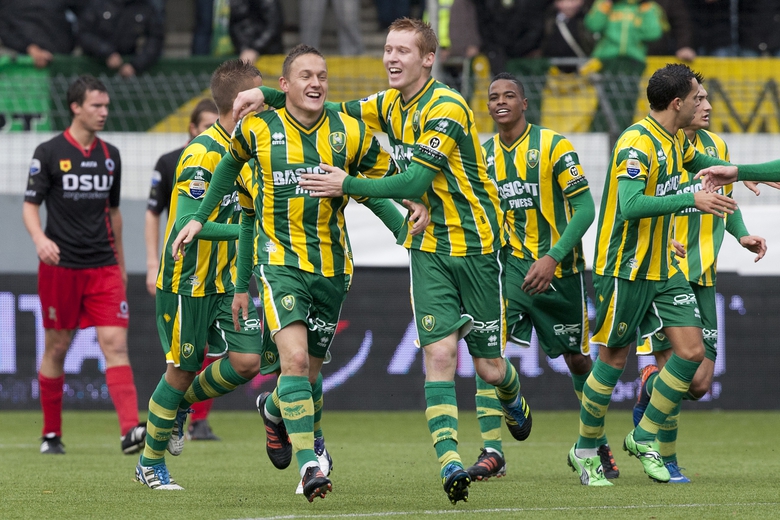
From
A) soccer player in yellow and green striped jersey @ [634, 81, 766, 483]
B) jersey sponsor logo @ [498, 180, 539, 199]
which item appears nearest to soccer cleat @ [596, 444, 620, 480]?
soccer player in yellow and green striped jersey @ [634, 81, 766, 483]

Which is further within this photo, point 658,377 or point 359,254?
point 359,254

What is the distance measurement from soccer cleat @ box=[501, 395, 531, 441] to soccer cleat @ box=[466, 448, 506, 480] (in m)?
0.25

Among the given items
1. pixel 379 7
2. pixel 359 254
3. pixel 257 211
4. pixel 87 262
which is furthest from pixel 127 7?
pixel 257 211

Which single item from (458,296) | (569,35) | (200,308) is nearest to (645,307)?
(458,296)

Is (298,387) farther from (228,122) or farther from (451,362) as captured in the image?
(228,122)

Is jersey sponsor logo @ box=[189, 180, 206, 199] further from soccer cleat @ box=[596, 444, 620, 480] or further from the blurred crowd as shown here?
the blurred crowd

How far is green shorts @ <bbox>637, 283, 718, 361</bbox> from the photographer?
Answer: 23.5 ft

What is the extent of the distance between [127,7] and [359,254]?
4283 mm

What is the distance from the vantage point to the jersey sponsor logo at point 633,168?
6220mm

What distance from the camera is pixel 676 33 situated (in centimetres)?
1373

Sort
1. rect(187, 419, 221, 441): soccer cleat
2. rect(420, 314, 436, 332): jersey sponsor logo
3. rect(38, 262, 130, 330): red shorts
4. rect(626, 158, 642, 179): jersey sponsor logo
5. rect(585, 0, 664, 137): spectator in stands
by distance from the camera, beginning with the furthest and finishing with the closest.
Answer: rect(585, 0, 664, 137): spectator in stands → rect(187, 419, 221, 441): soccer cleat → rect(38, 262, 130, 330): red shorts → rect(626, 158, 642, 179): jersey sponsor logo → rect(420, 314, 436, 332): jersey sponsor logo

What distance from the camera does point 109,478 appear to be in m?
6.88

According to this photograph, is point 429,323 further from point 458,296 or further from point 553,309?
point 553,309

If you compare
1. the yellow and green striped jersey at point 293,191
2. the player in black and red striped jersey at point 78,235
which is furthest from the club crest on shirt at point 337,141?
the player in black and red striped jersey at point 78,235
